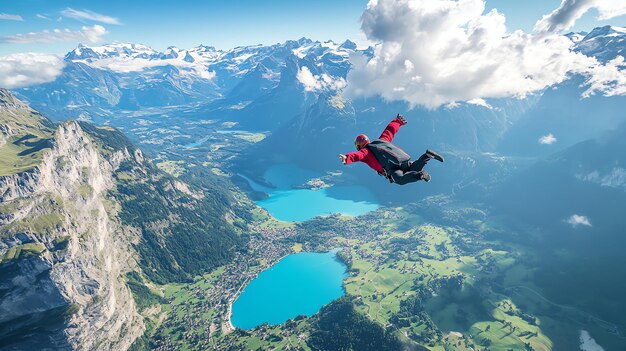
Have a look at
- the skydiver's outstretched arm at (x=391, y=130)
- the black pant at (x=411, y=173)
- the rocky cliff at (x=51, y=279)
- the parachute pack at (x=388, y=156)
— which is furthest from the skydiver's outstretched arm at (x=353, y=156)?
the rocky cliff at (x=51, y=279)

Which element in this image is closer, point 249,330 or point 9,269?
point 9,269

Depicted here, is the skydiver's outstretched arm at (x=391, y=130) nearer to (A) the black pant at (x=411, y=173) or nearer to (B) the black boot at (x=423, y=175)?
(A) the black pant at (x=411, y=173)

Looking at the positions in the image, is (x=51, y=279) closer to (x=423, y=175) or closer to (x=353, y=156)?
(x=353, y=156)

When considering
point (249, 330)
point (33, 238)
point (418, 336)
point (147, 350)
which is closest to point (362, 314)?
point (418, 336)

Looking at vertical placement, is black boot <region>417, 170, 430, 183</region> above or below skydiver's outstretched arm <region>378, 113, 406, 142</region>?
below

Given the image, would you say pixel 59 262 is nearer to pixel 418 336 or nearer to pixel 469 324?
pixel 418 336

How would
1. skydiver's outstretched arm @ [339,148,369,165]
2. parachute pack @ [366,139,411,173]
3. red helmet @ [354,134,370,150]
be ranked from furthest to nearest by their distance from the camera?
red helmet @ [354,134,370,150] → parachute pack @ [366,139,411,173] → skydiver's outstretched arm @ [339,148,369,165]

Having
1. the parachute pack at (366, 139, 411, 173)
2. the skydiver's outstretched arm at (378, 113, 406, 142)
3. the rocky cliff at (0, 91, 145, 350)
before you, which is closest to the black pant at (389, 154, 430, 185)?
the parachute pack at (366, 139, 411, 173)

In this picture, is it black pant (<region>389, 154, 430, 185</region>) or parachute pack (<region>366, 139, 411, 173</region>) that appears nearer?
black pant (<region>389, 154, 430, 185</region>)

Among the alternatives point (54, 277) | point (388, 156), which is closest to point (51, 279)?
point (54, 277)

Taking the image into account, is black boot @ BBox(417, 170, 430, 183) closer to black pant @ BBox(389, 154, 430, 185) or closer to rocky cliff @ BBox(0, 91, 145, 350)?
black pant @ BBox(389, 154, 430, 185)

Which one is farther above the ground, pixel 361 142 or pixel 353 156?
pixel 361 142
